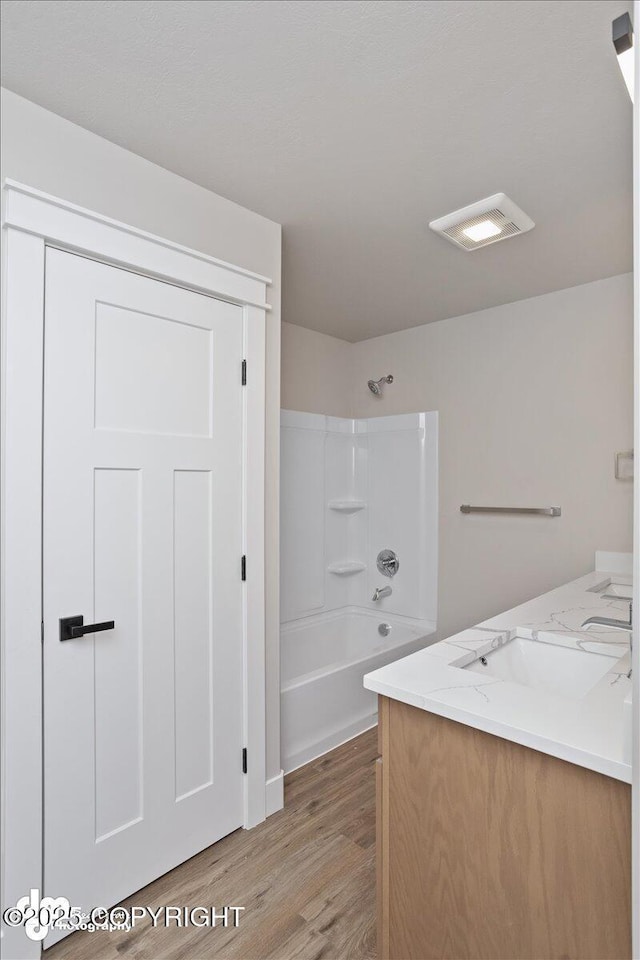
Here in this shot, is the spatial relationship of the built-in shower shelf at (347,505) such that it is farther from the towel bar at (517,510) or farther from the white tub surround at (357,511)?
the towel bar at (517,510)

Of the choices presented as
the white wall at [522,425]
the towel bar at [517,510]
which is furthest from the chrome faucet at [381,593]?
the towel bar at [517,510]

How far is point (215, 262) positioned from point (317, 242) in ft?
1.98

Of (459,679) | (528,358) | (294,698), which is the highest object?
(528,358)

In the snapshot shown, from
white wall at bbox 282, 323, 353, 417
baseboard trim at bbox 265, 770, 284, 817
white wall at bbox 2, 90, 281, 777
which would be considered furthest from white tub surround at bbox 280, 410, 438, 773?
white wall at bbox 2, 90, 281, 777

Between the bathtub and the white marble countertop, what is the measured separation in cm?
119

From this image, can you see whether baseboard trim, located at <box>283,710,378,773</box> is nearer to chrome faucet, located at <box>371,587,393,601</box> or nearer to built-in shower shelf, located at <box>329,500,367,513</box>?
chrome faucet, located at <box>371,587,393,601</box>

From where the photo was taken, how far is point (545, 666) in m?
1.60

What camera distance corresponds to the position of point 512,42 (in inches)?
50.7

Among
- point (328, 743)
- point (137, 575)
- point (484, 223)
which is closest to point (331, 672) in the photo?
point (328, 743)

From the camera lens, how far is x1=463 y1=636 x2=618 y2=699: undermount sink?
150 cm

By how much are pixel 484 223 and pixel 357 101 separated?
0.85 m

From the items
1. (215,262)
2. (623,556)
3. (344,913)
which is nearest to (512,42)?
(215,262)

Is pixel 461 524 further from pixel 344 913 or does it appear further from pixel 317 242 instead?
pixel 344 913

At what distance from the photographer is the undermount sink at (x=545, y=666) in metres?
1.50
